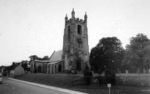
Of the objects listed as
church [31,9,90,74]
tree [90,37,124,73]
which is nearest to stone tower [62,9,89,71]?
church [31,9,90,74]

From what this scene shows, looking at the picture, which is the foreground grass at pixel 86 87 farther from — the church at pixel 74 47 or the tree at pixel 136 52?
the church at pixel 74 47

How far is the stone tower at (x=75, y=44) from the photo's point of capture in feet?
200

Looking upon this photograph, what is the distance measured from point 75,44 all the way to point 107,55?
1650cm

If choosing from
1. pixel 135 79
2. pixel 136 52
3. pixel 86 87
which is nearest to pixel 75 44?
pixel 136 52

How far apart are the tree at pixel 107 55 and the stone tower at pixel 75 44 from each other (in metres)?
10.6

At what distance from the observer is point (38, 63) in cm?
8669

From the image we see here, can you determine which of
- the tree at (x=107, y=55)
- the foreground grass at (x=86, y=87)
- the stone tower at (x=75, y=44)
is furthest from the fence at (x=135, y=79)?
the stone tower at (x=75, y=44)

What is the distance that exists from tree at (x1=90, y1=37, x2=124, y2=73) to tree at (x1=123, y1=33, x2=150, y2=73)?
269 centimetres

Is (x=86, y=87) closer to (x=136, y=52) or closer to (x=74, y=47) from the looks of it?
(x=136, y=52)

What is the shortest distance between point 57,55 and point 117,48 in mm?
34321

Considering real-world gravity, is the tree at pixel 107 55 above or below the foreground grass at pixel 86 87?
above

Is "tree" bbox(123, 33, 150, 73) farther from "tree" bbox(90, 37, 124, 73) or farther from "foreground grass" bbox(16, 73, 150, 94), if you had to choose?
"foreground grass" bbox(16, 73, 150, 94)

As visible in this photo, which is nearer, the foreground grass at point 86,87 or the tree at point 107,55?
the foreground grass at point 86,87

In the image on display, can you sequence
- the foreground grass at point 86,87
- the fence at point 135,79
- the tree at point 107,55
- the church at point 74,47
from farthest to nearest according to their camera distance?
the church at point 74,47, the tree at point 107,55, the fence at point 135,79, the foreground grass at point 86,87
